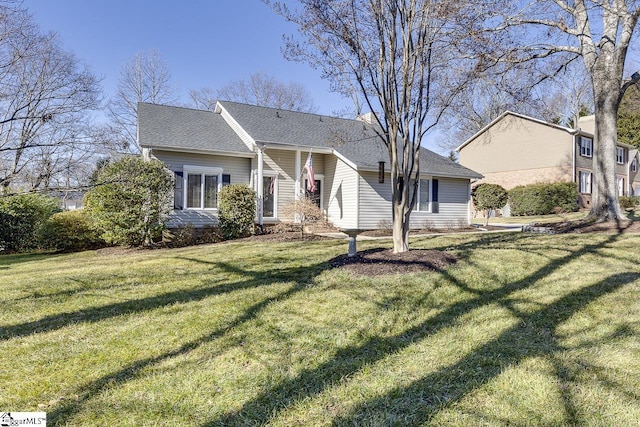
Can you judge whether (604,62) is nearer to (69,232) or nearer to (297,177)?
(297,177)

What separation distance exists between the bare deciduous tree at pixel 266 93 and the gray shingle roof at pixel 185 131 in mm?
17177

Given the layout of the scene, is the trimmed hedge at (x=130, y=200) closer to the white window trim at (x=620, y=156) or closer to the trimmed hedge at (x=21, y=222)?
the trimmed hedge at (x=21, y=222)

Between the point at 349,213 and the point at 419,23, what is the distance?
8.59 m

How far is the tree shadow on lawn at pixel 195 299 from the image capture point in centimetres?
244

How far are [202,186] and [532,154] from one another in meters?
24.8

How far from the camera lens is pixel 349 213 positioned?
1385cm

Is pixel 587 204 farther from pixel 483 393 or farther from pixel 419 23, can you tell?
pixel 483 393

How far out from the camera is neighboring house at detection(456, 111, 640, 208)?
26.0 m

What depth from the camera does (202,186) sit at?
12930 millimetres

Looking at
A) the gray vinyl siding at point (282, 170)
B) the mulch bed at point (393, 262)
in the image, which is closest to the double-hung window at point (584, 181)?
the gray vinyl siding at point (282, 170)

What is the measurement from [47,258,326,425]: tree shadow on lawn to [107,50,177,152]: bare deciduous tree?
2318cm

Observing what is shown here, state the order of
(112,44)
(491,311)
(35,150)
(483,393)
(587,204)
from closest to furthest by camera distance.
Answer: (483,393) < (491,311) < (35,150) < (112,44) < (587,204)

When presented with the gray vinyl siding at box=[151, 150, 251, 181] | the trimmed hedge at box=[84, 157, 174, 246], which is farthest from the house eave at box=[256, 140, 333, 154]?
the trimmed hedge at box=[84, 157, 174, 246]

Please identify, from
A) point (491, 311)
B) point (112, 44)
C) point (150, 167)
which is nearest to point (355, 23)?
point (491, 311)
